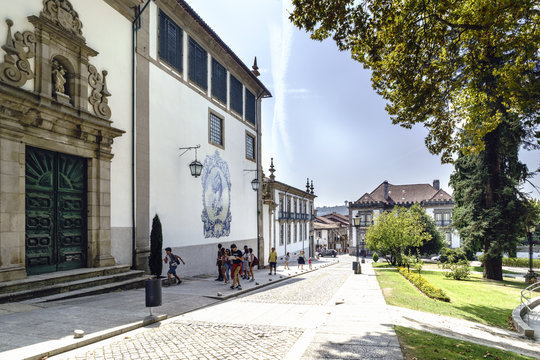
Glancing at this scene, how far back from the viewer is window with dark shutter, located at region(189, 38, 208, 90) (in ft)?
60.1

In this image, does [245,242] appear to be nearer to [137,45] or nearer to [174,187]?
[174,187]

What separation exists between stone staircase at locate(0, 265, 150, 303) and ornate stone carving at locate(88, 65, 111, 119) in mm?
5208

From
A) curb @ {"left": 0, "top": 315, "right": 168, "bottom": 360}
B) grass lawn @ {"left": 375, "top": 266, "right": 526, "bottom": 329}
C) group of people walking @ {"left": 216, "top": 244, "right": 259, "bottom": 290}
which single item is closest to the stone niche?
curb @ {"left": 0, "top": 315, "right": 168, "bottom": 360}

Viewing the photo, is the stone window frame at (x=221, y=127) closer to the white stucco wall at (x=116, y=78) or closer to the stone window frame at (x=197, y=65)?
the stone window frame at (x=197, y=65)

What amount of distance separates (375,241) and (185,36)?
24.6 meters

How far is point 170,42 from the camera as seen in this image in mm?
16516

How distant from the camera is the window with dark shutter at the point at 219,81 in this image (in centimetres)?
2073

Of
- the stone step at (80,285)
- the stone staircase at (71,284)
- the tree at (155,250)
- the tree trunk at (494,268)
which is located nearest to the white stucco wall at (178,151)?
the tree at (155,250)

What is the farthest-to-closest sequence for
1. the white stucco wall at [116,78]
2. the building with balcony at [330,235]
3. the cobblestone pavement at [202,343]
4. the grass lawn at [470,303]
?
the building with balcony at [330,235]
the white stucco wall at [116,78]
the grass lawn at [470,303]
the cobblestone pavement at [202,343]

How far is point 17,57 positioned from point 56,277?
589 centimetres

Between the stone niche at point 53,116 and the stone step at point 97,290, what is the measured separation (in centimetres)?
96

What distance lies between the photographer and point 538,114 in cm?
903

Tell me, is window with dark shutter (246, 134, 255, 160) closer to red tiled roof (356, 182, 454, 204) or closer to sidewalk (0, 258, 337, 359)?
sidewalk (0, 258, 337, 359)

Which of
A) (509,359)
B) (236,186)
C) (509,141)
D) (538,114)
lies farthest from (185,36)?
(509,141)
